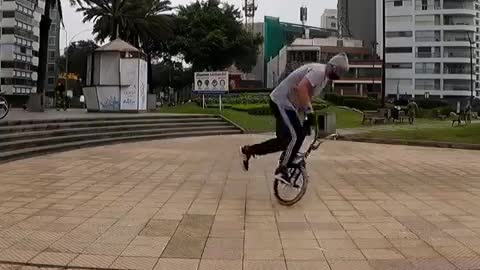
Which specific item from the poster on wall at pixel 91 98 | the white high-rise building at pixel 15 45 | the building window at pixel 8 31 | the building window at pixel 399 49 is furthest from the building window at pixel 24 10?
the building window at pixel 399 49

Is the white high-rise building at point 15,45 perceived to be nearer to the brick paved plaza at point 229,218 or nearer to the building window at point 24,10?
the building window at point 24,10

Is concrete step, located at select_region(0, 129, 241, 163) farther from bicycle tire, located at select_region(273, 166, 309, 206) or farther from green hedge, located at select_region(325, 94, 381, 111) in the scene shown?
green hedge, located at select_region(325, 94, 381, 111)

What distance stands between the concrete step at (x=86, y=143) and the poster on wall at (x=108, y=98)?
604cm

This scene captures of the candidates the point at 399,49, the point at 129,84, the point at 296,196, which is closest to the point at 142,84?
the point at 129,84

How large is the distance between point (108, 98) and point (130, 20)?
806 inches

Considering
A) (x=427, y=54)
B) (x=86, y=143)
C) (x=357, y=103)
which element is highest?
(x=427, y=54)

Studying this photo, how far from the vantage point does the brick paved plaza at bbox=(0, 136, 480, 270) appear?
5031 mm

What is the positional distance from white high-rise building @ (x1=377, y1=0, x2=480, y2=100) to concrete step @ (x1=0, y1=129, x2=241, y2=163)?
213 feet

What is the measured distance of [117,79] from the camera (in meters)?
28.6

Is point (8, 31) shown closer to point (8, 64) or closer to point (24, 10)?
point (8, 64)

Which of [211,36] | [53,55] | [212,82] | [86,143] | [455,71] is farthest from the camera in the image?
[53,55]

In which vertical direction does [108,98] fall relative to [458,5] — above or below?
below

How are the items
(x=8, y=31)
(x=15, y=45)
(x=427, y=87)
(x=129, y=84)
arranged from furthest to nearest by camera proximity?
(x=427, y=87) < (x=15, y=45) < (x=8, y=31) < (x=129, y=84)

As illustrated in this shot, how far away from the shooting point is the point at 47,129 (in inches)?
601
